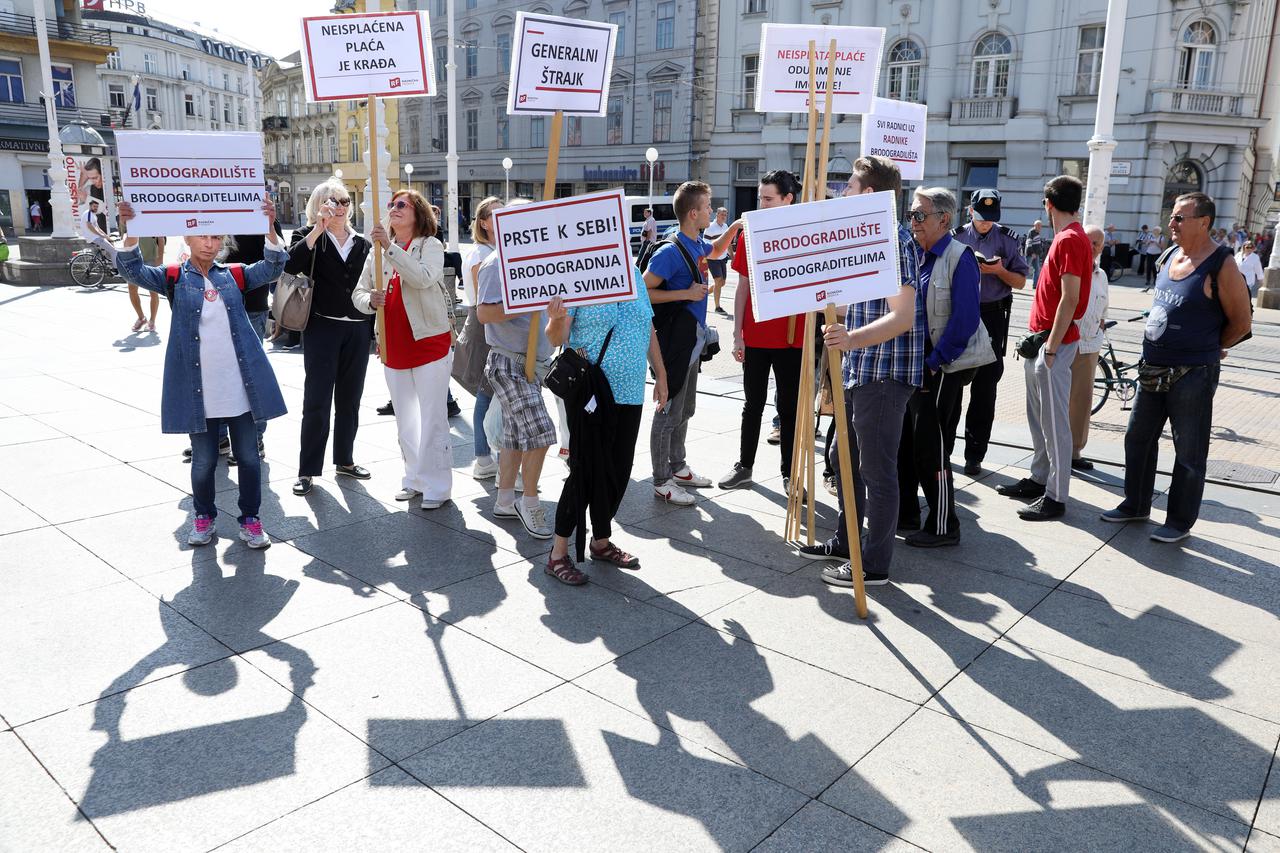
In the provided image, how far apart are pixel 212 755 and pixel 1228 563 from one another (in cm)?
489

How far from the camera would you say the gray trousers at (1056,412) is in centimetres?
581

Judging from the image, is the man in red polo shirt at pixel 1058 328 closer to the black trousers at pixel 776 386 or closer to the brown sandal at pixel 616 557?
the black trousers at pixel 776 386

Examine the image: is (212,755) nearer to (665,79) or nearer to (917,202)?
(917,202)

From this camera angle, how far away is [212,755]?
3.15m

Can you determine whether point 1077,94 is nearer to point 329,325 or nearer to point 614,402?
point 329,325

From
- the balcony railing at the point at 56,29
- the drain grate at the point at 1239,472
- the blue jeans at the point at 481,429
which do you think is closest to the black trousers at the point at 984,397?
the drain grate at the point at 1239,472

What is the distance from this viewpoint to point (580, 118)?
4775 cm

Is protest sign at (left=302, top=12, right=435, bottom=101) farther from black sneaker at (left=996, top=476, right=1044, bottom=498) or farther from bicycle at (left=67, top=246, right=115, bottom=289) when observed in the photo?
bicycle at (left=67, top=246, right=115, bottom=289)

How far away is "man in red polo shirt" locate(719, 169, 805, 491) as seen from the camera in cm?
612

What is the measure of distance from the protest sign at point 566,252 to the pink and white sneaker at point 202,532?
2.02 meters

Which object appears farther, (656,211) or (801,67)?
(656,211)

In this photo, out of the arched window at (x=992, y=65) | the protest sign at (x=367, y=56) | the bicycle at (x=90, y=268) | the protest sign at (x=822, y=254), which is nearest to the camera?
the protest sign at (x=822, y=254)

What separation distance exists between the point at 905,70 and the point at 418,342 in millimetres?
32986

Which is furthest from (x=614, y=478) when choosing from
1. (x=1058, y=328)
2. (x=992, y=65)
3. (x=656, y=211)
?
(x=992, y=65)
